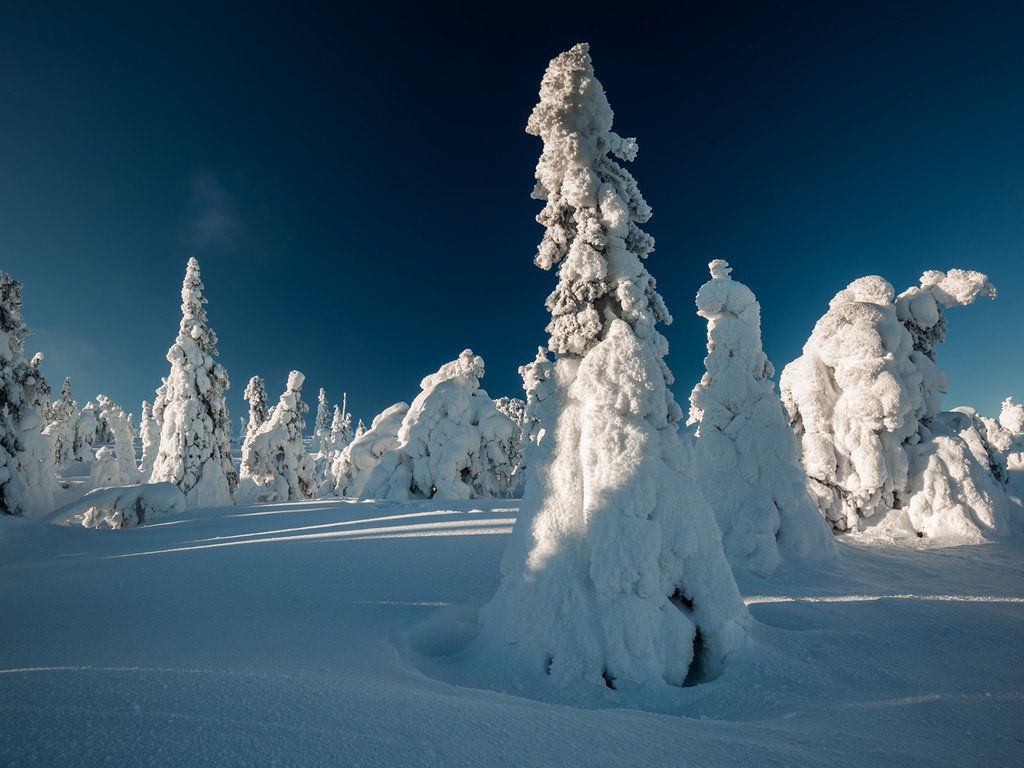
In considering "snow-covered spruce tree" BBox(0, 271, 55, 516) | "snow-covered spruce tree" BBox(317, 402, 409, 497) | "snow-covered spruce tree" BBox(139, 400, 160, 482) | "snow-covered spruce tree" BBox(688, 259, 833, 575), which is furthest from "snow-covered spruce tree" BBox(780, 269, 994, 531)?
"snow-covered spruce tree" BBox(139, 400, 160, 482)

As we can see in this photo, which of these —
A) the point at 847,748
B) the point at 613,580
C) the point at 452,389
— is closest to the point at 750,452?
the point at 613,580

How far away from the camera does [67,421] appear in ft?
179

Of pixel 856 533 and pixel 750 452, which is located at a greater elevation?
pixel 750 452

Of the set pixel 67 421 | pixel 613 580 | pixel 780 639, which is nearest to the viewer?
pixel 613 580

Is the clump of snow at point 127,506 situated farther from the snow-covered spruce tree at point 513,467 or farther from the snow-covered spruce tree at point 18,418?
the snow-covered spruce tree at point 513,467

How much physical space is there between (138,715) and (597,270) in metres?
6.44

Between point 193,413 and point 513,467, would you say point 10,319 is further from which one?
point 513,467

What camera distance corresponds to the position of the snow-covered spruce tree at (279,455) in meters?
32.6

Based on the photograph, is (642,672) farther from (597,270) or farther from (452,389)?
(452,389)

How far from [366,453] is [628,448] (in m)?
28.7

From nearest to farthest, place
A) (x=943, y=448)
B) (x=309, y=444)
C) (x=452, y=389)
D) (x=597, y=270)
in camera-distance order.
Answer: (x=597, y=270) < (x=943, y=448) < (x=452, y=389) < (x=309, y=444)

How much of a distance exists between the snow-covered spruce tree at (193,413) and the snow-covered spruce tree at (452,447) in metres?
9.67

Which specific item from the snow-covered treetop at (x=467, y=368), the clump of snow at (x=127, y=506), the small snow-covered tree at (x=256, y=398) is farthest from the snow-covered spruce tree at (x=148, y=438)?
the snow-covered treetop at (x=467, y=368)

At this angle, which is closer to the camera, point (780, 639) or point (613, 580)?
point (613, 580)
